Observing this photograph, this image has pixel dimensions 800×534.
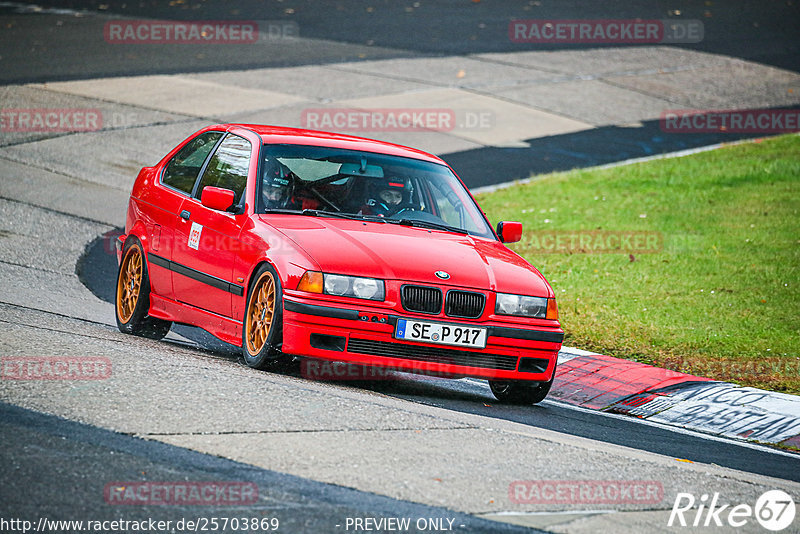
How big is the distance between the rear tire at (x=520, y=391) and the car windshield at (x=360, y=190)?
1139 mm

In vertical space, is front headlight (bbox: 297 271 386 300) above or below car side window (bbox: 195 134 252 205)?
below

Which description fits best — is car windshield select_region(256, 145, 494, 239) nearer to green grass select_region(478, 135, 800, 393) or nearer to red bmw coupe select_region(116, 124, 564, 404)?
red bmw coupe select_region(116, 124, 564, 404)

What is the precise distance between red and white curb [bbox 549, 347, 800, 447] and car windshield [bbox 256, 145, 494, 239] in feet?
4.70

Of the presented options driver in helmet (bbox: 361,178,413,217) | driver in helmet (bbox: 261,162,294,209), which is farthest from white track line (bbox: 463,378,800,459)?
driver in helmet (bbox: 261,162,294,209)

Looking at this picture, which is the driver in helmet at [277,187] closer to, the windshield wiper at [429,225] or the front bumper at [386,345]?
the windshield wiper at [429,225]

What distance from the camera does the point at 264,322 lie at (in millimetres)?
7160

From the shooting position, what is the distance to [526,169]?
18.1 m

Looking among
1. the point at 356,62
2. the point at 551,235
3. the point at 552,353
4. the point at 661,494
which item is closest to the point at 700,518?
the point at 661,494

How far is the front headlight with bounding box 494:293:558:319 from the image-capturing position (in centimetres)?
721

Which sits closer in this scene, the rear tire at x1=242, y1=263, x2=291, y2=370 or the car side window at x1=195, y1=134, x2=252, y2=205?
the rear tire at x1=242, y1=263, x2=291, y2=370

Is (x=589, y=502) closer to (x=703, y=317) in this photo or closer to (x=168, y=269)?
(x=168, y=269)

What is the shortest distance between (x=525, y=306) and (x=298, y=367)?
1.51 m

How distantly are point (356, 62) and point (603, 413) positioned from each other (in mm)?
17677

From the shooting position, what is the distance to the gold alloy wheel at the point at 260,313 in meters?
7.11
